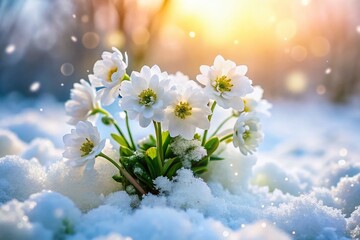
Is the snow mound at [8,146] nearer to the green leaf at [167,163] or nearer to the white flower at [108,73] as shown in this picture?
the white flower at [108,73]

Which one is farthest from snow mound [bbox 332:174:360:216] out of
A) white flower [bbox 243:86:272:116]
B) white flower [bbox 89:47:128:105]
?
white flower [bbox 89:47:128:105]

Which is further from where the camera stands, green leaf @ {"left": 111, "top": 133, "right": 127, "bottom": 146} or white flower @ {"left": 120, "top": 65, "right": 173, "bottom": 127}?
green leaf @ {"left": 111, "top": 133, "right": 127, "bottom": 146}

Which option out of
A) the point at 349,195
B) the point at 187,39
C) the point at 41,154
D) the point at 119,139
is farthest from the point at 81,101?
the point at 187,39

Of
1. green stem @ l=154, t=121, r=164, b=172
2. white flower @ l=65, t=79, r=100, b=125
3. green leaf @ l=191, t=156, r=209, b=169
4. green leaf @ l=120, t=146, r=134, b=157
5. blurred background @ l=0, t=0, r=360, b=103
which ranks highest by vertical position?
blurred background @ l=0, t=0, r=360, b=103

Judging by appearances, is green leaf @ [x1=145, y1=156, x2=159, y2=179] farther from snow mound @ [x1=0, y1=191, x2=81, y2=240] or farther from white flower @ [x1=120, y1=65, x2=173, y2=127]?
snow mound @ [x1=0, y1=191, x2=81, y2=240]

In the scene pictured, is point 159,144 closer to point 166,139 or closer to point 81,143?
point 166,139

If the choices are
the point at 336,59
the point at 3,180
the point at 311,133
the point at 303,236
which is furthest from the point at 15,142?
the point at 336,59

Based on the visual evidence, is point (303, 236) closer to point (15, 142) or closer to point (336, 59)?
point (15, 142)
